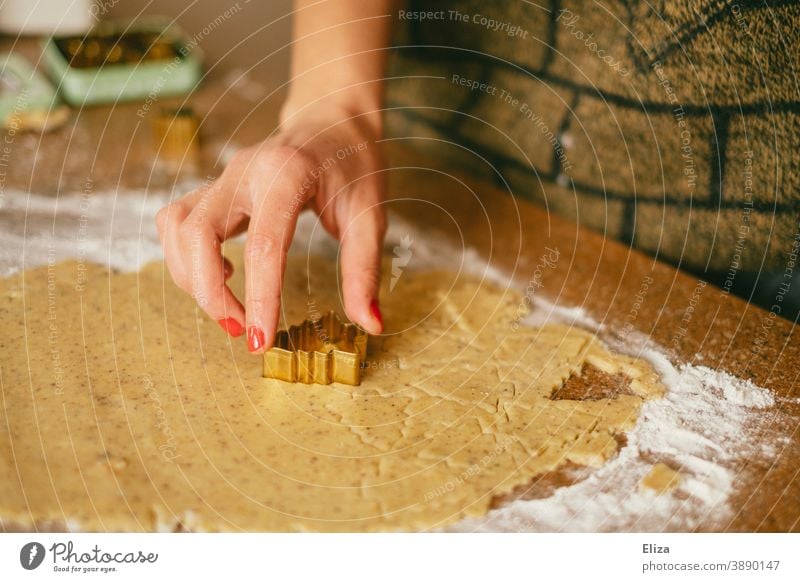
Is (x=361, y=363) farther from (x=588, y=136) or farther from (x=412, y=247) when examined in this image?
(x=588, y=136)

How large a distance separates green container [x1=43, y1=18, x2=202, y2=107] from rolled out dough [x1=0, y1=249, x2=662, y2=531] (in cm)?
62

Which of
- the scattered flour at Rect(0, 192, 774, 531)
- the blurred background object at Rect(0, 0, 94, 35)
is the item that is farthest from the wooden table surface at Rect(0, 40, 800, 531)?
the blurred background object at Rect(0, 0, 94, 35)

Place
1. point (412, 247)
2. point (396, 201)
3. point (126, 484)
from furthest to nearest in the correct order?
1. point (396, 201)
2. point (412, 247)
3. point (126, 484)

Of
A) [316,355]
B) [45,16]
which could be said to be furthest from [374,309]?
[45,16]

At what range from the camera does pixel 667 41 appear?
3.31ft

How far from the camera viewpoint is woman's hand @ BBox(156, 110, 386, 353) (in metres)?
0.79

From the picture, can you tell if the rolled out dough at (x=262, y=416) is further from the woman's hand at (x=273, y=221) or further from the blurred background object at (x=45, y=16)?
the blurred background object at (x=45, y=16)

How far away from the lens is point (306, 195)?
0.87 meters

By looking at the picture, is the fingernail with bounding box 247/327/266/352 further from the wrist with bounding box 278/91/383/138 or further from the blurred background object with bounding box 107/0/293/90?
the blurred background object with bounding box 107/0/293/90

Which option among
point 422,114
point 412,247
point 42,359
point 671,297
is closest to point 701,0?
point 671,297

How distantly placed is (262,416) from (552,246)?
56cm

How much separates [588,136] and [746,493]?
632 mm

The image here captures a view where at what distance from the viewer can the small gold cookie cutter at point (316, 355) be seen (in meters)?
0.82

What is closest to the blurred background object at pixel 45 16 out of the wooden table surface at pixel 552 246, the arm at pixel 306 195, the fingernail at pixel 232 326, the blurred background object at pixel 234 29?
the blurred background object at pixel 234 29
